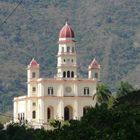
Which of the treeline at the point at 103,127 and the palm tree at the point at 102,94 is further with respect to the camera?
the palm tree at the point at 102,94

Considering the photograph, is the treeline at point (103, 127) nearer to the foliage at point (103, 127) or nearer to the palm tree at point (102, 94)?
the foliage at point (103, 127)

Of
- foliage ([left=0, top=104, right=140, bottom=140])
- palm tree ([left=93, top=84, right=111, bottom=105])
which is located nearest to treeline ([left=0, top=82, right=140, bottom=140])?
foliage ([left=0, top=104, right=140, bottom=140])

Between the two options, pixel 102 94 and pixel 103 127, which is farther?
pixel 102 94

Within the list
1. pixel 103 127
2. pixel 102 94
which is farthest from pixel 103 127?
pixel 102 94

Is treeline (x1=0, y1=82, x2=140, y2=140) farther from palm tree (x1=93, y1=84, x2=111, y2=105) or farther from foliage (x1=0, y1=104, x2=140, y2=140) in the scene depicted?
palm tree (x1=93, y1=84, x2=111, y2=105)

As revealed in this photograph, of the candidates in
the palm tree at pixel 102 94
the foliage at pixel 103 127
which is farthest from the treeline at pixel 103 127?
the palm tree at pixel 102 94

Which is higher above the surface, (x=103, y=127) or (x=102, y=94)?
(x=102, y=94)

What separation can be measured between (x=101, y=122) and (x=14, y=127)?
186 feet

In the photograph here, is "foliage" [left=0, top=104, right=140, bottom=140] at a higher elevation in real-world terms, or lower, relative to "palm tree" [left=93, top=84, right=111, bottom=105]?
lower

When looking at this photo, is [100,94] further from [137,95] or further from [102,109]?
[102,109]

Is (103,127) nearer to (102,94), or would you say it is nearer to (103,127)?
(103,127)

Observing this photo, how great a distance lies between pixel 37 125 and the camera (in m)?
197

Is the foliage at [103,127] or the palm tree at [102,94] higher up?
the palm tree at [102,94]

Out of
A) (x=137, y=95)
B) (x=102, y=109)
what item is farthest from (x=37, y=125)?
(x=102, y=109)
